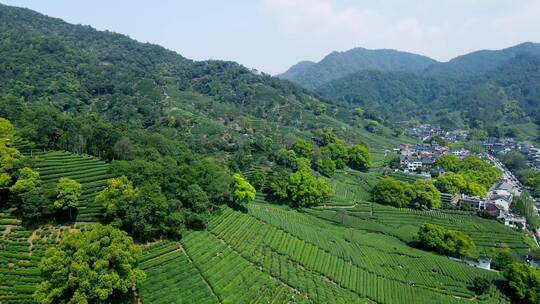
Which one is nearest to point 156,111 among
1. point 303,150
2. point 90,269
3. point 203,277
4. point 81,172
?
point 303,150

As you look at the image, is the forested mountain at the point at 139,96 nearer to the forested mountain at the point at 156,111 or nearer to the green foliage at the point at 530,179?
the forested mountain at the point at 156,111

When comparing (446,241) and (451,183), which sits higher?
(451,183)

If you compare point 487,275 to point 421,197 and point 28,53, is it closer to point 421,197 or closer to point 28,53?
point 421,197

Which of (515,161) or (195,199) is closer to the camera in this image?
(195,199)

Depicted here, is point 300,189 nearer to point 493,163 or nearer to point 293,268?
point 293,268

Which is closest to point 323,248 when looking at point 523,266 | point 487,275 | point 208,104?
point 487,275

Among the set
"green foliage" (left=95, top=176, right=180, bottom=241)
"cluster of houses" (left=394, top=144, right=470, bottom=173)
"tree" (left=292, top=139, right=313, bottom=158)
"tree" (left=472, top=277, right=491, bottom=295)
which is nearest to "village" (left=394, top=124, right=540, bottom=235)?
"cluster of houses" (left=394, top=144, right=470, bottom=173)
